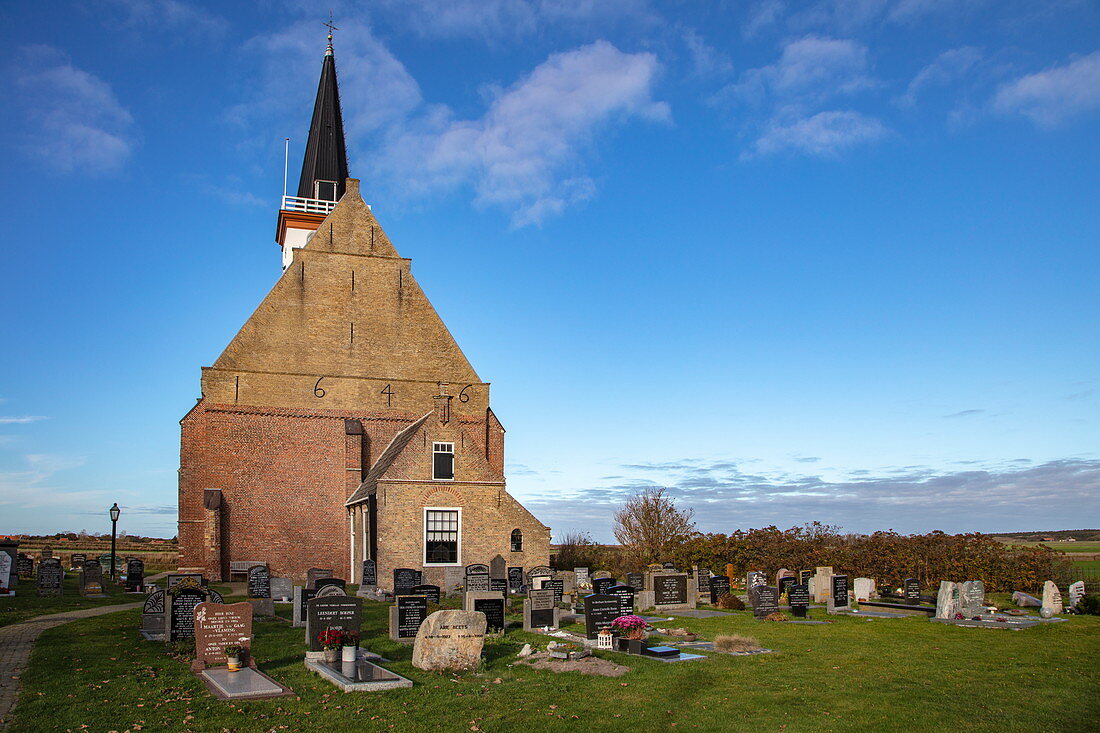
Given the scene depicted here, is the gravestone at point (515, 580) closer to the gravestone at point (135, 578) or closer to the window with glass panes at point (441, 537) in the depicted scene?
the window with glass panes at point (441, 537)

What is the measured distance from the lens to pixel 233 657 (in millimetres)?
12820

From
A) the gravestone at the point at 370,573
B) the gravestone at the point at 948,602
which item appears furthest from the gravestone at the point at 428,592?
the gravestone at the point at 948,602

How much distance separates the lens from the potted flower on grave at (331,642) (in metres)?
13.3

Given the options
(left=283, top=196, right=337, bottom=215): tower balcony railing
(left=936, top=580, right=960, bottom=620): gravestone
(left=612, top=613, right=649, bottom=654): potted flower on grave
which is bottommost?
(left=936, top=580, right=960, bottom=620): gravestone

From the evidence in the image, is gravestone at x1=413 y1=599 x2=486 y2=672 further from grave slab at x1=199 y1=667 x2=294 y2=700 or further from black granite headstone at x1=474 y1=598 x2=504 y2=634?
black granite headstone at x1=474 y1=598 x2=504 y2=634

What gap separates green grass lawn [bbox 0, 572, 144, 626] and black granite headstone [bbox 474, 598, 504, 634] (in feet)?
34.9

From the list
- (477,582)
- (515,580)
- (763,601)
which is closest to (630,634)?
(763,601)

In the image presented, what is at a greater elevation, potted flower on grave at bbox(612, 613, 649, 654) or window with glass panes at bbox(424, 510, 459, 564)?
window with glass panes at bbox(424, 510, 459, 564)

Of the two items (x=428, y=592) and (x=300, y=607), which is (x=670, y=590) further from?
(x=300, y=607)

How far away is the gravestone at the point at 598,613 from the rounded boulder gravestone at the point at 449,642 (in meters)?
2.70

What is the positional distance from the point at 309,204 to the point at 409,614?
35.3m

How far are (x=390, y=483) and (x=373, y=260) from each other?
11.8 meters

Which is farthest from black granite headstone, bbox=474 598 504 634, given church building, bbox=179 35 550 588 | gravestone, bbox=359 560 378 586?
gravestone, bbox=359 560 378 586

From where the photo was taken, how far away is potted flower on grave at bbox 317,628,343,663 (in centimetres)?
1327
